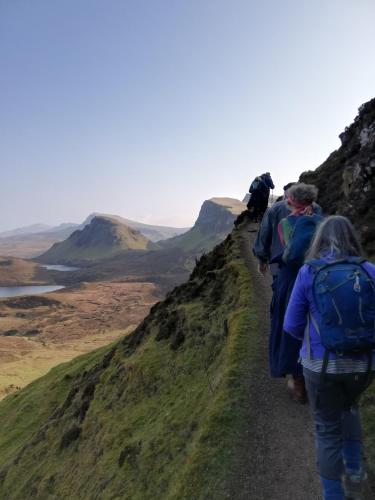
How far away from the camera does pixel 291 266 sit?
8195 mm

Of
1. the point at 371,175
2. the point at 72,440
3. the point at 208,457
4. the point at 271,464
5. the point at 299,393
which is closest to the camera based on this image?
the point at 271,464

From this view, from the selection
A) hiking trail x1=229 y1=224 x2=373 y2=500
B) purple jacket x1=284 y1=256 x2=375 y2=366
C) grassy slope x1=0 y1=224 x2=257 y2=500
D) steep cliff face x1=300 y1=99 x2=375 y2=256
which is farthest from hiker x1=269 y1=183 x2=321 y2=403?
steep cliff face x1=300 y1=99 x2=375 y2=256

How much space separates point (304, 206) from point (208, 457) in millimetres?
5579

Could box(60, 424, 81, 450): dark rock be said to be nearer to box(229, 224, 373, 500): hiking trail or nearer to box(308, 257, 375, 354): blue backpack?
box(229, 224, 373, 500): hiking trail

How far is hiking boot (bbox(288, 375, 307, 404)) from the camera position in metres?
8.88

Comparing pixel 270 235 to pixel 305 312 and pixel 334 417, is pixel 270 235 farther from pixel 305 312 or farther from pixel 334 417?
pixel 334 417

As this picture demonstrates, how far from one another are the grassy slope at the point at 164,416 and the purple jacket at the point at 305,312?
13.3 ft

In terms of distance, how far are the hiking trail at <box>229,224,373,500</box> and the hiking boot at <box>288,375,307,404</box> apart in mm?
165

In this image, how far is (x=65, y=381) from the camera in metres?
37.4

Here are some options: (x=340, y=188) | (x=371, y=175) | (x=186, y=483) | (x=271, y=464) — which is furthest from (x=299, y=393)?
(x=340, y=188)

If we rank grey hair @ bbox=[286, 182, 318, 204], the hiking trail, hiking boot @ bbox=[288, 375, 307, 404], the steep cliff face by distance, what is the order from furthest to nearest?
the steep cliff face → hiking boot @ bbox=[288, 375, 307, 404] → grey hair @ bbox=[286, 182, 318, 204] → the hiking trail

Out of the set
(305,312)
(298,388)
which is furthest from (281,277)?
(305,312)

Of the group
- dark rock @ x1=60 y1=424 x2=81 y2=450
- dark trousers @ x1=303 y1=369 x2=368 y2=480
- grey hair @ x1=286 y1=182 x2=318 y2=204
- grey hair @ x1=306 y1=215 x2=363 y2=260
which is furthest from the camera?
dark rock @ x1=60 y1=424 x2=81 y2=450

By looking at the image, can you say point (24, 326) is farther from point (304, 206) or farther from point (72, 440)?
point (304, 206)
